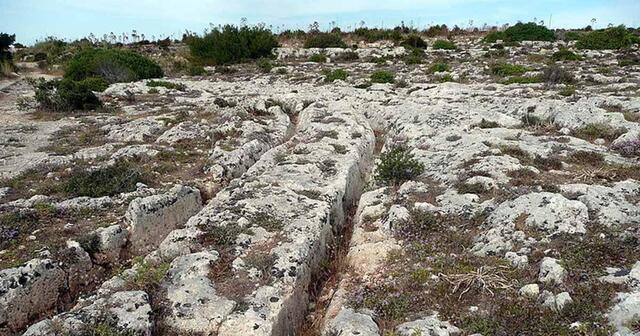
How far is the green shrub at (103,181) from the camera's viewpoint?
9.63 m

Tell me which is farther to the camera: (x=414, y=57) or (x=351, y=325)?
(x=414, y=57)

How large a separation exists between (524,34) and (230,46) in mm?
23329

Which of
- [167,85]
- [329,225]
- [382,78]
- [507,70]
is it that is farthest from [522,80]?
[167,85]

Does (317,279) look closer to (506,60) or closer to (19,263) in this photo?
(19,263)

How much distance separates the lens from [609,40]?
32781 mm

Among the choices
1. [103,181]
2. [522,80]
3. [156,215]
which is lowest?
[156,215]

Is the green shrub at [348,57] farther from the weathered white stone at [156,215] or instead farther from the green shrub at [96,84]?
the weathered white stone at [156,215]

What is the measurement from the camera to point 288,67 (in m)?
30.0

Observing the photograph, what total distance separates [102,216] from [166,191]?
4.58ft

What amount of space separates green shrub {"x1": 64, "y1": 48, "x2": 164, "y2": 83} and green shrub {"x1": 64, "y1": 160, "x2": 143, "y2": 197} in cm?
1776

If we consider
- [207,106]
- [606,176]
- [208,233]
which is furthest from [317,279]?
[207,106]

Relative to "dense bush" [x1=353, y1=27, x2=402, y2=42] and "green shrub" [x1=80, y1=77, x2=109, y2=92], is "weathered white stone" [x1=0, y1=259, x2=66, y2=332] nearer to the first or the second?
"green shrub" [x1=80, y1=77, x2=109, y2=92]

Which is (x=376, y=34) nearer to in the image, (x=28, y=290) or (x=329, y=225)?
(x=329, y=225)

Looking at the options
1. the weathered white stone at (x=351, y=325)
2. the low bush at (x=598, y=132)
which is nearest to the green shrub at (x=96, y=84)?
the low bush at (x=598, y=132)
